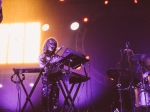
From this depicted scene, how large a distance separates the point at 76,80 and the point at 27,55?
2.62 m

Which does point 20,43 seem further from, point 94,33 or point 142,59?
point 142,59

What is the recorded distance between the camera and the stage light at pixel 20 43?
267 inches

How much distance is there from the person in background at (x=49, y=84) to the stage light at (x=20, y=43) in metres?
1.46

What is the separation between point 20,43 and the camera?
6.92m

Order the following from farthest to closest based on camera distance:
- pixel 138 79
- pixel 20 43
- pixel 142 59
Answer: pixel 20 43 → pixel 142 59 → pixel 138 79

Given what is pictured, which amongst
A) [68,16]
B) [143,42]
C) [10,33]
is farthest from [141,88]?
[10,33]

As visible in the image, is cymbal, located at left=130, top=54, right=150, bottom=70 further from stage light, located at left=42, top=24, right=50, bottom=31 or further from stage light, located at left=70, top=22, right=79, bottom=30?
stage light, located at left=42, top=24, right=50, bottom=31

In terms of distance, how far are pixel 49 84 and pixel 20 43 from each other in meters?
2.52

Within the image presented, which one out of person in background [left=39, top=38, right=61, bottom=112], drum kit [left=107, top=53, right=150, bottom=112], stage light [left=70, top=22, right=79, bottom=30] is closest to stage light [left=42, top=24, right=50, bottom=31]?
stage light [left=70, top=22, right=79, bottom=30]

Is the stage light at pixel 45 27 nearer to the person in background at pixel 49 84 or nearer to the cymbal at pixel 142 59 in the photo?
the person in background at pixel 49 84

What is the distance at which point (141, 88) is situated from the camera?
Answer: 5.34 m

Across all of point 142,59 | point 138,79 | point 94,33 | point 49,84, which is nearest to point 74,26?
point 94,33

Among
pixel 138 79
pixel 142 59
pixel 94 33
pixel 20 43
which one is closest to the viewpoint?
pixel 138 79

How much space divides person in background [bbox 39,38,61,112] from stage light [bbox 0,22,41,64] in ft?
4.78
